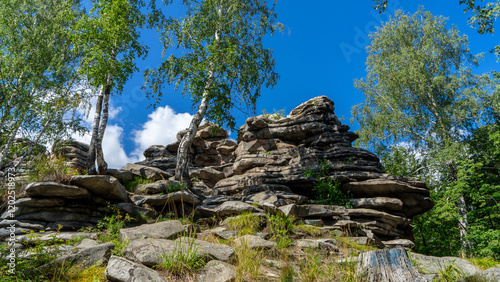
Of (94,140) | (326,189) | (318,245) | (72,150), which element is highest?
(72,150)

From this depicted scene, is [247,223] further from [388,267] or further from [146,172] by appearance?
[146,172]

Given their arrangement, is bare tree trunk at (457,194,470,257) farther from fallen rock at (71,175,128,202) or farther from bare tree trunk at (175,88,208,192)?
fallen rock at (71,175,128,202)

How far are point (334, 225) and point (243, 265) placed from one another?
5431 millimetres

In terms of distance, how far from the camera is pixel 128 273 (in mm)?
3910

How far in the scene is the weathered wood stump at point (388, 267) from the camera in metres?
3.85

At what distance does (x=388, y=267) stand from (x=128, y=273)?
12.0 ft

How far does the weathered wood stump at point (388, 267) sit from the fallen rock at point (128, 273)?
2919 mm

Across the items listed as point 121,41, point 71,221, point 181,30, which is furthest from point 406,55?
point 71,221

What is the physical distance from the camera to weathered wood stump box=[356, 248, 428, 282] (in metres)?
3.85

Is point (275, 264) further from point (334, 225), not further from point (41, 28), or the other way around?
point (41, 28)

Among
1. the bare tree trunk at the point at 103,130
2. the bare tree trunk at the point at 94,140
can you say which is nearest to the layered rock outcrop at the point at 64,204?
the bare tree trunk at the point at 94,140

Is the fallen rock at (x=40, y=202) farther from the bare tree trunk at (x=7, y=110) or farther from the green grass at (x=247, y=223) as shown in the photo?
the bare tree trunk at (x=7, y=110)

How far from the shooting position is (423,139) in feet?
65.5

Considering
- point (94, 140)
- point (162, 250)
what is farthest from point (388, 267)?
point (94, 140)
